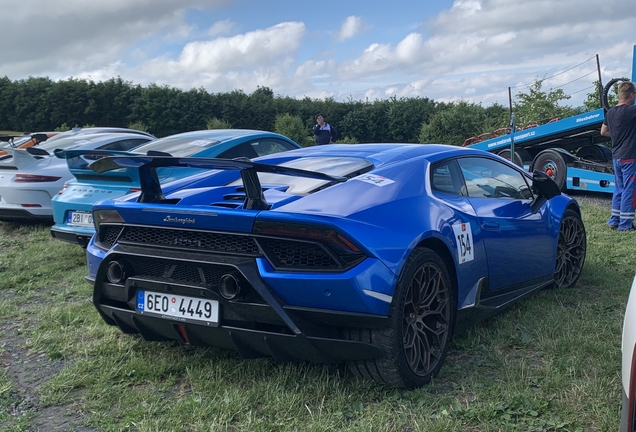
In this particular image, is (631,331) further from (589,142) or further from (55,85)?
(55,85)

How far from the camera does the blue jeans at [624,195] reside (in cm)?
729

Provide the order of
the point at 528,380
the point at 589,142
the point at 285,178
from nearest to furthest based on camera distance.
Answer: the point at 528,380 → the point at 285,178 → the point at 589,142

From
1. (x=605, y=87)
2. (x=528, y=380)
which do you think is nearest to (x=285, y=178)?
(x=528, y=380)

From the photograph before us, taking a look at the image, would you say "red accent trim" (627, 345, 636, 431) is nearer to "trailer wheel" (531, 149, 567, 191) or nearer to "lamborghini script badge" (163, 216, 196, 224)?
"lamborghini script badge" (163, 216, 196, 224)

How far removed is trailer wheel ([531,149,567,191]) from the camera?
1056 centimetres

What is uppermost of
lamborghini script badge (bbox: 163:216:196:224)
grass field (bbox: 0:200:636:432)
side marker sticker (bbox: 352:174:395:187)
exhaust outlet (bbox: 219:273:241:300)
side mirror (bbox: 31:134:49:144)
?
side mirror (bbox: 31:134:49:144)

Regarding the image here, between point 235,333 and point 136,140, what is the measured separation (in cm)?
666

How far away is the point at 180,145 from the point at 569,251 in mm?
3912

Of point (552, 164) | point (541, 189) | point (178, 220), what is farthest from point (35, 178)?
point (552, 164)

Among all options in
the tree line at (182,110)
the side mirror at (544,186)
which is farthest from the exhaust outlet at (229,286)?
the tree line at (182,110)

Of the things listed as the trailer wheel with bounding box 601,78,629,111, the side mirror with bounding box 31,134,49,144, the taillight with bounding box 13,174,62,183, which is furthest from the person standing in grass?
the side mirror with bounding box 31,134,49,144

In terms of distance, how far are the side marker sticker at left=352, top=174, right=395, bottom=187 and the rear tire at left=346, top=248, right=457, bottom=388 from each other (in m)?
0.40

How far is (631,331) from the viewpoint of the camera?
1.98 m

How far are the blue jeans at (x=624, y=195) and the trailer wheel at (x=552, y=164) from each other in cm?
294
